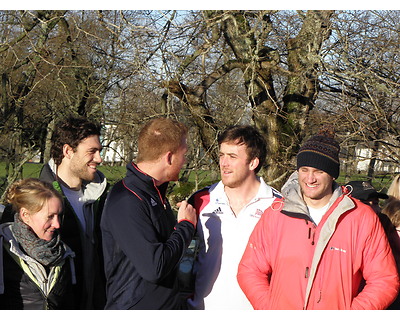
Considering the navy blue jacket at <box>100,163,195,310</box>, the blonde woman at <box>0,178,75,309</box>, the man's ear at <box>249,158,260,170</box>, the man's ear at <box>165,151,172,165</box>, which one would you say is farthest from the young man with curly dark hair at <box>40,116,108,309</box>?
the man's ear at <box>249,158,260,170</box>

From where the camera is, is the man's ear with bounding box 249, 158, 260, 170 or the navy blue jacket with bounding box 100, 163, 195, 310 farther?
the man's ear with bounding box 249, 158, 260, 170

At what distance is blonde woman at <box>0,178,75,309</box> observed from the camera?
9.64 ft

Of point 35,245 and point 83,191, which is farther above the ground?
point 83,191

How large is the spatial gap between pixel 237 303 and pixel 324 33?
14.8ft

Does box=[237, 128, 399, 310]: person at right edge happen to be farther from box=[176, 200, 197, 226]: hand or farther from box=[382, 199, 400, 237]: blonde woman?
box=[382, 199, 400, 237]: blonde woman

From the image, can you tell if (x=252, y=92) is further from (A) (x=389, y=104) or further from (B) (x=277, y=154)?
(A) (x=389, y=104)

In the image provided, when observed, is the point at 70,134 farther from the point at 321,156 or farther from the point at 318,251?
Answer: the point at 318,251

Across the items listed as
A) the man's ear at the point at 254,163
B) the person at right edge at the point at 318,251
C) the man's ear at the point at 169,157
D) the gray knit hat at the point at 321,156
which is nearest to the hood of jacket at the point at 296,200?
the person at right edge at the point at 318,251

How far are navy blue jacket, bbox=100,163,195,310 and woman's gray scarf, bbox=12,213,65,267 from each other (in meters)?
0.44

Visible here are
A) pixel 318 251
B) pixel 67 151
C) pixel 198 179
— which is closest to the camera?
pixel 318 251

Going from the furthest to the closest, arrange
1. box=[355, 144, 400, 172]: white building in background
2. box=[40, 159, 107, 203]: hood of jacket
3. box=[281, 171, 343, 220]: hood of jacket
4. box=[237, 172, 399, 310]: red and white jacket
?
1. box=[355, 144, 400, 172]: white building in background
2. box=[40, 159, 107, 203]: hood of jacket
3. box=[281, 171, 343, 220]: hood of jacket
4. box=[237, 172, 399, 310]: red and white jacket

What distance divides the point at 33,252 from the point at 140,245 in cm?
81

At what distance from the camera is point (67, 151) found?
11.7 feet

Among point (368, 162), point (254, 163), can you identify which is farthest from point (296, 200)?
point (368, 162)
